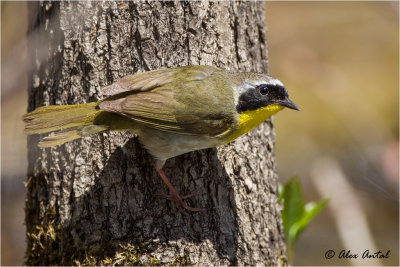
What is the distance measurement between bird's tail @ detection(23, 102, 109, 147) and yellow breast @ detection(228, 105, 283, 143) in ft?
3.29

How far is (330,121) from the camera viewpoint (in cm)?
945

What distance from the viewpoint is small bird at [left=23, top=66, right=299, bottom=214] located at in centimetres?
331

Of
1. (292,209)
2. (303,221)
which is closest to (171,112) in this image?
(292,209)

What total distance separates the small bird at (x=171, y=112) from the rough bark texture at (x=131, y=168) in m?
0.17

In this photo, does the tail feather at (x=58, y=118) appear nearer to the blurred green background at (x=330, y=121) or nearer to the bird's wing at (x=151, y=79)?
the bird's wing at (x=151, y=79)

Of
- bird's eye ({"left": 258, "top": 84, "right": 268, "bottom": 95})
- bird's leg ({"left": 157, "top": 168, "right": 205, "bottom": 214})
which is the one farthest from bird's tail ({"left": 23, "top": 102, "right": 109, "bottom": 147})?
bird's eye ({"left": 258, "top": 84, "right": 268, "bottom": 95})

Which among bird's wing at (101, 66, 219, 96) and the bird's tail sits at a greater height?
bird's wing at (101, 66, 219, 96)

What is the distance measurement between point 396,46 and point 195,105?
28.6 feet

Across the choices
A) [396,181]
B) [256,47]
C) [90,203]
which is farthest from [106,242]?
[396,181]

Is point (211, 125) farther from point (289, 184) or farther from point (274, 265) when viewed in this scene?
point (274, 265)

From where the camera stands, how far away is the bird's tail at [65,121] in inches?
129

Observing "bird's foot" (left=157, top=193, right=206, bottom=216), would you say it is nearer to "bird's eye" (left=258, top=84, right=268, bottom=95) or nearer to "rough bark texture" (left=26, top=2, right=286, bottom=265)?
"rough bark texture" (left=26, top=2, right=286, bottom=265)

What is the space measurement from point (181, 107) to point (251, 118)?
0.57 metres

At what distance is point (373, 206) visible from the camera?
334 inches
